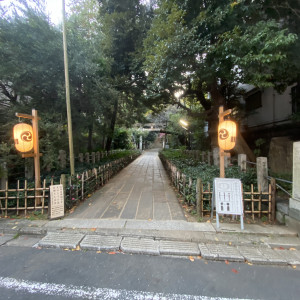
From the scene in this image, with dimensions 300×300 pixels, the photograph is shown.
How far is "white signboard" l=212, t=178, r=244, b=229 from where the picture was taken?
3595 mm

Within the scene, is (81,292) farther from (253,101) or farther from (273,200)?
(253,101)

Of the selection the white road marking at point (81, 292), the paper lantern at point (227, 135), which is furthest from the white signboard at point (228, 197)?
the white road marking at point (81, 292)

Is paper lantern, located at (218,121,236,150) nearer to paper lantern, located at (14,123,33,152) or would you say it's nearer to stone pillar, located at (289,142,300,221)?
stone pillar, located at (289,142,300,221)

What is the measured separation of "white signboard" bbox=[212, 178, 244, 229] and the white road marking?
180cm

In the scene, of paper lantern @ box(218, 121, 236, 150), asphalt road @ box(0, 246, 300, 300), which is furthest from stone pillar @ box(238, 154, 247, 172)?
asphalt road @ box(0, 246, 300, 300)

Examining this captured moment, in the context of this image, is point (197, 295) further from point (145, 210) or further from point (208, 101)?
point (208, 101)

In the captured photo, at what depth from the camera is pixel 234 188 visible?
368 cm

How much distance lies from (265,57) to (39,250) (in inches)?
250

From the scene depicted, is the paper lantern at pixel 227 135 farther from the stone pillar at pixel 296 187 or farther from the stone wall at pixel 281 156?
the stone wall at pixel 281 156

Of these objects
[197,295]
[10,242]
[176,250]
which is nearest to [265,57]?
[176,250]

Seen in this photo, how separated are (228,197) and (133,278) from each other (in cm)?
243

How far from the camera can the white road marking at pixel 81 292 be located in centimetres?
209

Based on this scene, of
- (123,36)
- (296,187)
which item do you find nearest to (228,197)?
(296,187)

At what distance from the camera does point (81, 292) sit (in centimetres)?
216
